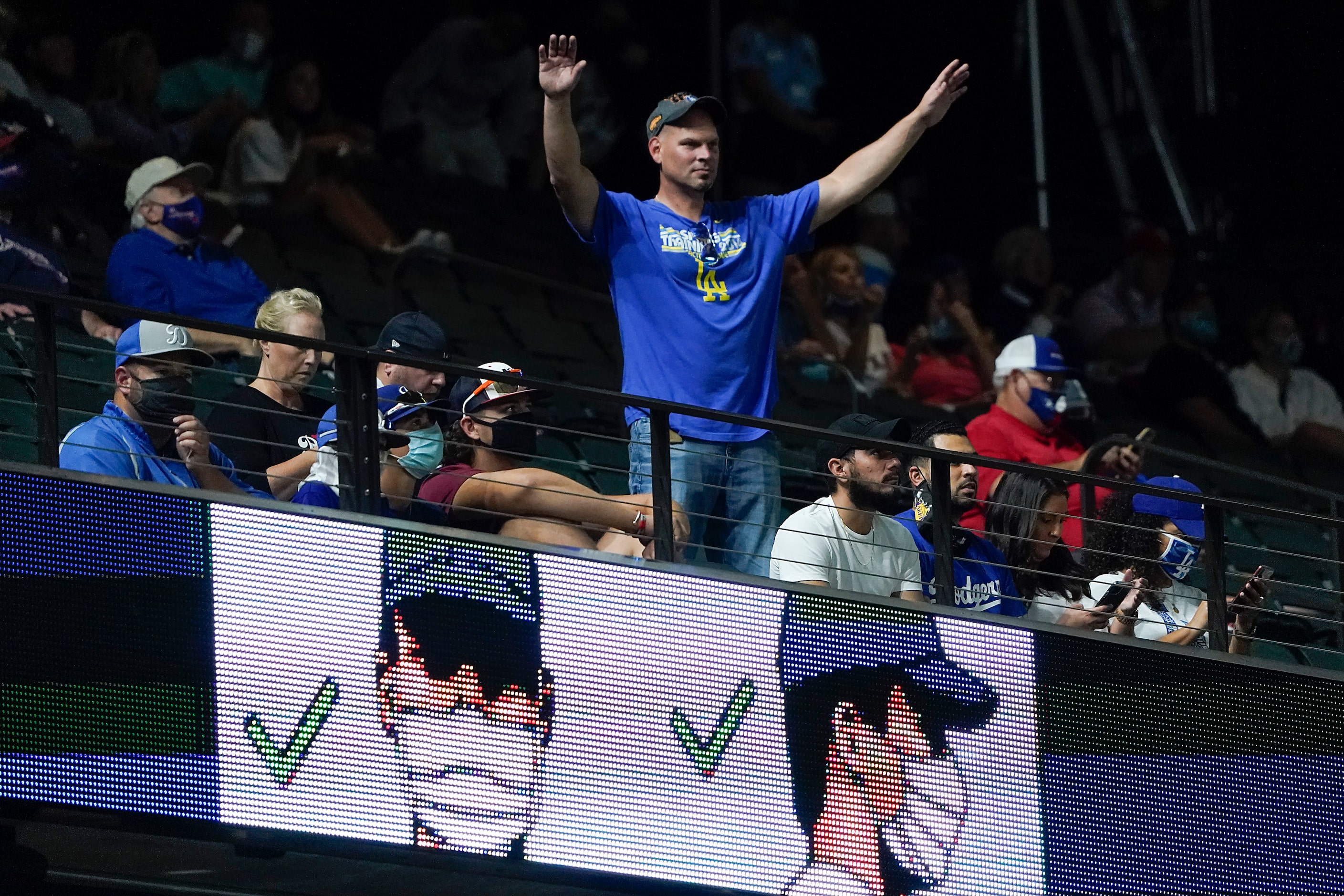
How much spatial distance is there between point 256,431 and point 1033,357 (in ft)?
10.9

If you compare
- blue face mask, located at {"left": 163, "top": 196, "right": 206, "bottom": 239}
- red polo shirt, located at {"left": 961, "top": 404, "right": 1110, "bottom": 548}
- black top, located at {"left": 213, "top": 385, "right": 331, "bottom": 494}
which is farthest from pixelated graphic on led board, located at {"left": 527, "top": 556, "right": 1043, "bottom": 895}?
→ blue face mask, located at {"left": 163, "top": 196, "right": 206, "bottom": 239}

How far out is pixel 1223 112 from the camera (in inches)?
517

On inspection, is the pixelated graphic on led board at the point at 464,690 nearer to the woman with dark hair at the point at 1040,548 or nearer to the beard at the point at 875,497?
the beard at the point at 875,497

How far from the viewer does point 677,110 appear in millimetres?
6121

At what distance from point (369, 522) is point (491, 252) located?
5669 mm

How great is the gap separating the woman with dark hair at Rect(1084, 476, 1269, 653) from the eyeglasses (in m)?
1.40

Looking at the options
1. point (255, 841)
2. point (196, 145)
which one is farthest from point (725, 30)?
point (255, 841)

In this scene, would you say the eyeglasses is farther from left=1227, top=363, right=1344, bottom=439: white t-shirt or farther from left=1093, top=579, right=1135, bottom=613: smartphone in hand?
left=1227, top=363, right=1344, bottom=439: white t-shirt

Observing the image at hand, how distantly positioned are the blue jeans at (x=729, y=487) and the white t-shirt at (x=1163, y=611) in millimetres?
1184

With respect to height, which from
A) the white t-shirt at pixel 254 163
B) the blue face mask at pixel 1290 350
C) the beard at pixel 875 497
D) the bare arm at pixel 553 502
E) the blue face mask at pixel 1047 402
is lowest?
the bare arm at pixel 553 502

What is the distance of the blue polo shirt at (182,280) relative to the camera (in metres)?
7.74

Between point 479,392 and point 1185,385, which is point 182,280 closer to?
point 479,392

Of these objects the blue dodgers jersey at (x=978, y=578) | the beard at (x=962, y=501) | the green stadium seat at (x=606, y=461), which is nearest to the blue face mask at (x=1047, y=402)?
the beard at (x=962, y=501)

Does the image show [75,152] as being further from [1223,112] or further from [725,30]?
[1223,112]
